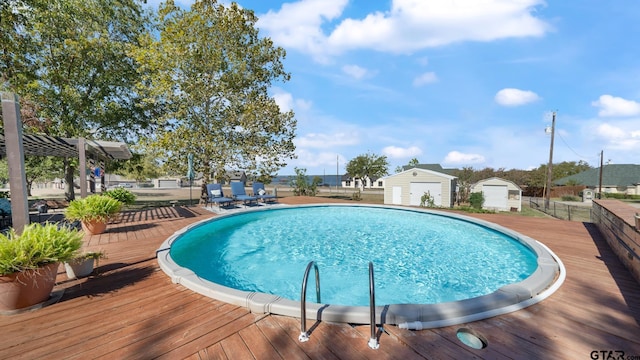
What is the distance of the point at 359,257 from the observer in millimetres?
6551

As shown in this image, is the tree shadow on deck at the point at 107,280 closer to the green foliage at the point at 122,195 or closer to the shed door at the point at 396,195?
the green foliage at the point at 122,195

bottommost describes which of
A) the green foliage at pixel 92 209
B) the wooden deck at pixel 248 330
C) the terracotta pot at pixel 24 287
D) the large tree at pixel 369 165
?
the wooden deck at pixel 248 330

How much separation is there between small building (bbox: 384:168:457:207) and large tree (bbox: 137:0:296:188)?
13048 mm

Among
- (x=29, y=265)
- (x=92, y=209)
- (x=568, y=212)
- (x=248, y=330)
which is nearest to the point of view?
(x=248, y=330)

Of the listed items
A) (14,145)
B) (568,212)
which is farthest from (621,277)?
(568,212)

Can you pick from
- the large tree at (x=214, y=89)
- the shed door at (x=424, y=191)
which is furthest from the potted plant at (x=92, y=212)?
the shed door at (x=424, y=191)

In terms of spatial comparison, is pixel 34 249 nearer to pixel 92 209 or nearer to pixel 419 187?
pixel 92 209

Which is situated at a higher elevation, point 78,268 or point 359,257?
point 78,268

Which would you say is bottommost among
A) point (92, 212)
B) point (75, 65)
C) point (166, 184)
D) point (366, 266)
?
point (166, 184)

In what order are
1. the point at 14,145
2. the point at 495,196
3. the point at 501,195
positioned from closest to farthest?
the point at 14,145, the point at 501,195, the point at 495,196

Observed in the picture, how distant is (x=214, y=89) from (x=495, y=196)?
1047 inches

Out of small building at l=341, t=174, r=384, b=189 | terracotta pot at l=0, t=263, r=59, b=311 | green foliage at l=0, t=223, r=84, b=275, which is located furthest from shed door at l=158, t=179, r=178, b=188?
terracotta pot at l=0, t=263, r=59, b=311

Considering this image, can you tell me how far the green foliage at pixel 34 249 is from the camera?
104 inches

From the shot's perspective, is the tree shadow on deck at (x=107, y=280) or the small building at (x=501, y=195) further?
the small building at (x=501, y=195)
